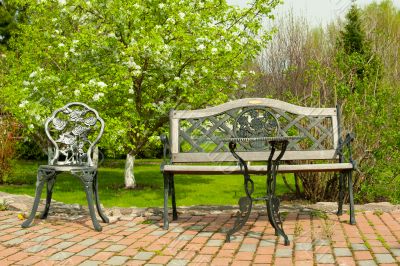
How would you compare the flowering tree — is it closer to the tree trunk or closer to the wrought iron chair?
the tree trunk

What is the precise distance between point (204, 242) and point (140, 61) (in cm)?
474

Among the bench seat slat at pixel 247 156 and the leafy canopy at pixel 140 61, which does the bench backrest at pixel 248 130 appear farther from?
the leafy canopy at pixel 140 61

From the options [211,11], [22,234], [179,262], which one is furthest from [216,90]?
[179,262]

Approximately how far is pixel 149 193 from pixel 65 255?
502 cm

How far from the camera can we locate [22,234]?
14.8ft

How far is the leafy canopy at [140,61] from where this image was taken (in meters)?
8.02

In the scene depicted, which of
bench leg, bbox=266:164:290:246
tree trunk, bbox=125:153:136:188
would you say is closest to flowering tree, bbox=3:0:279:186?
tree trunk, bbox=125:153:136:188

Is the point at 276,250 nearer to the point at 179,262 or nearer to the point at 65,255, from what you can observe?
the point at 179,262

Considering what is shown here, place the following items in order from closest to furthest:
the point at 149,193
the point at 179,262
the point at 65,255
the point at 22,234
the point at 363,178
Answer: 1. the point at 179,262
2. the point at 65,255
3. the point at 22,234
4. the point at 363,178
5. the point at 149,193

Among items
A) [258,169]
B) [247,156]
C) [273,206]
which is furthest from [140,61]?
[273,206]

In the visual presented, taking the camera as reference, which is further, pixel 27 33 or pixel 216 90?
pixel 27 33

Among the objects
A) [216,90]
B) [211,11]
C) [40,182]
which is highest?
[211,11]

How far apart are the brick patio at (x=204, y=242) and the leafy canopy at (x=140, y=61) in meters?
3.32

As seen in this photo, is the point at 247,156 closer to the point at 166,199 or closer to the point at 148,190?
the point at 166,199
